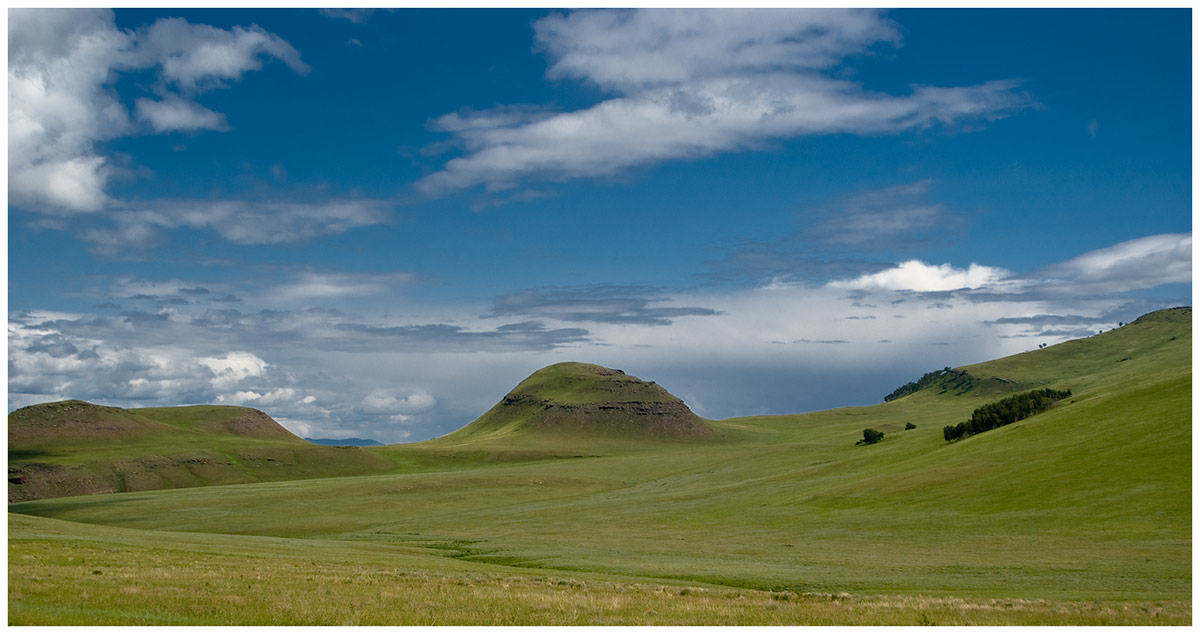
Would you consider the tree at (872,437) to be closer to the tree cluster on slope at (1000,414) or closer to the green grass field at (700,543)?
the green grass field at (700,543)

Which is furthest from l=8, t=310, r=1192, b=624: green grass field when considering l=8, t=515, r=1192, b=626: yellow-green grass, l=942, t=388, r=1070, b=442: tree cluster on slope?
l=942, t=388, r=1070, b=442: tree cluster on slope

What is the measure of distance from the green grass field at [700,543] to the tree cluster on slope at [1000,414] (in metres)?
3.64

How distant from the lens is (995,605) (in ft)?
113

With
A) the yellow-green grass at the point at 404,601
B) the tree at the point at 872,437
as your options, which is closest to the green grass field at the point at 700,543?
the yellow-green grass at the point at 404,601

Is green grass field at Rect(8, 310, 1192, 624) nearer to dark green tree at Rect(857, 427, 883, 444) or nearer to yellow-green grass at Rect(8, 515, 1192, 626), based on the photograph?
yellow-green grass at Rect(8, 515, 1192, 626)

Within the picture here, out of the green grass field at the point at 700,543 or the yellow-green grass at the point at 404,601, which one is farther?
the green grass field at the point at 700,543

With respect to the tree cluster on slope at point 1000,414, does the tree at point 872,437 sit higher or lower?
lower

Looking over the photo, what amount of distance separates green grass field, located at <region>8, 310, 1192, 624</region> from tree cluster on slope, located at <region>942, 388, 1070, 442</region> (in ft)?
11.9

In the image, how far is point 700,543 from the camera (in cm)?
7462

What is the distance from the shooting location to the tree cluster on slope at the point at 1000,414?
488 feet

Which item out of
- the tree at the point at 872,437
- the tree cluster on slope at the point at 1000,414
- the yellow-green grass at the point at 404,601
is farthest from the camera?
the tree at the point at 872,437

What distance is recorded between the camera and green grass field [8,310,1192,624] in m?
30.5

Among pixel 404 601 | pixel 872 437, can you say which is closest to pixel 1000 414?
pixel 872 437

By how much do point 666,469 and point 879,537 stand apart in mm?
113022
